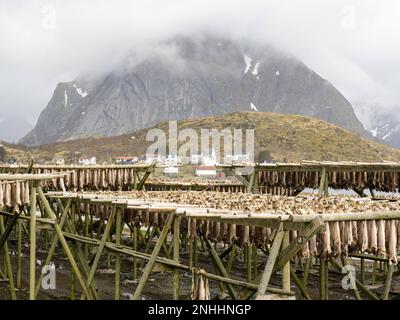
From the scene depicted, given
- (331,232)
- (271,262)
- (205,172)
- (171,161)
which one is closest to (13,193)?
(271,262)

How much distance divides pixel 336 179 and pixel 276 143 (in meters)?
96.0

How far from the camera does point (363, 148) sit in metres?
118

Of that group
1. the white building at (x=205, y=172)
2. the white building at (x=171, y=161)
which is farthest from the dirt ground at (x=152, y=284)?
the white building at (x=205, y=172)

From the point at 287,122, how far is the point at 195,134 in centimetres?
2330

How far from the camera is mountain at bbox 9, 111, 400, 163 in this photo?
10925 cm

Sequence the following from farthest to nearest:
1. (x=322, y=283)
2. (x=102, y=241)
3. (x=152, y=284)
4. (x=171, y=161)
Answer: (x=171, y=161) → (x=152, y=284) → (x=322, y=283) → (x=102, y=241)

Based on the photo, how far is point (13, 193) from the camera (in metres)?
11.2

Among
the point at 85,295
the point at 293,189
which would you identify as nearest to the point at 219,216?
the point at 85,295

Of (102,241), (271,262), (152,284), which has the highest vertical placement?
Result: (271,262)

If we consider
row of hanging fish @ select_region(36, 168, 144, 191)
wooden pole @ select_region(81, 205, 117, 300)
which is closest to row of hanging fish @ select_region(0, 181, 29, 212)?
wooden pole @ select_region(81, 205, 117, 300)

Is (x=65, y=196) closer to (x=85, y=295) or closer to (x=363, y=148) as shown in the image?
(x=85, y=295)

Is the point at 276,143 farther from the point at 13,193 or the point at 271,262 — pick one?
the point at 271,262

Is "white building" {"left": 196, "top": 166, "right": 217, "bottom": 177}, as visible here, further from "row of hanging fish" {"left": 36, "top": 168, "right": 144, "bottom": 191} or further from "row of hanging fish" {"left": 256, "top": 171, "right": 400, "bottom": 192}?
"row of hanging fish" {"left": 36, "top": 168, "right": 144, "bottom": 191}

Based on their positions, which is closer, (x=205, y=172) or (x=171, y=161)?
(x=171, y=161)
